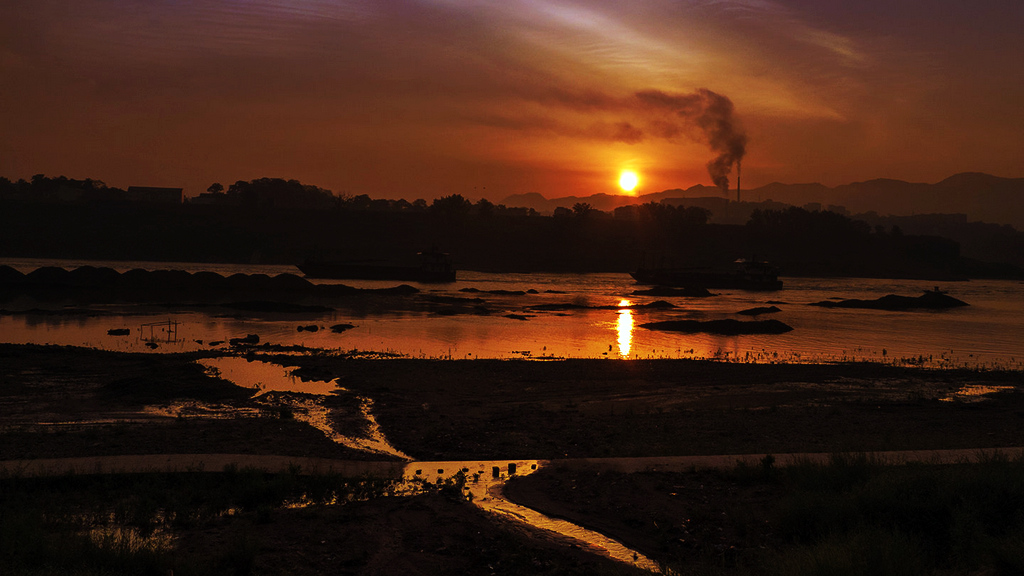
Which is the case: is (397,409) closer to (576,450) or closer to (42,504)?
(576,450)

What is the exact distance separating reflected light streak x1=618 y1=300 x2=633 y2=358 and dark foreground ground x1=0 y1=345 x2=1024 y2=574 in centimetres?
488

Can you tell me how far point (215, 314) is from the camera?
119 feet

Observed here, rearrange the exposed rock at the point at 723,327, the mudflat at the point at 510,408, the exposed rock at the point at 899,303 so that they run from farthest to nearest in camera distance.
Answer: the exposed rock at the point at 899,303
the exposed rock at the point at 723,327
the mudflat at the point at 510,408

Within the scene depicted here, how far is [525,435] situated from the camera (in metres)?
12.4

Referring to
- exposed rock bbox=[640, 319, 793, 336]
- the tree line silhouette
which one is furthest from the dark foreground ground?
the tree line silhouette

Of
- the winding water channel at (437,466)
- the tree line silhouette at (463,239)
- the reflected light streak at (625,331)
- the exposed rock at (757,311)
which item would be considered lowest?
the reflected light streak at (625,331)

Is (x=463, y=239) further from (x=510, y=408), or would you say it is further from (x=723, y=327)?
(x=510, y=408)

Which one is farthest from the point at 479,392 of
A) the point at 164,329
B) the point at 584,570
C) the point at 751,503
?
the point at 164,329

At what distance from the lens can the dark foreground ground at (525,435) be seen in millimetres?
7348

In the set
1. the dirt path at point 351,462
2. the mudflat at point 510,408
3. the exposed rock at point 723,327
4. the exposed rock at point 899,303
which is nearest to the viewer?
the dirt path at point 351,462

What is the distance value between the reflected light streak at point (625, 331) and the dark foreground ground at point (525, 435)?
488 cm

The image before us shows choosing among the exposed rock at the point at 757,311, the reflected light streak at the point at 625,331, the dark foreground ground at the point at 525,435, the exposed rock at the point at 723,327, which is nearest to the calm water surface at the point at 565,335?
the reflected light streak at the point at 625,331

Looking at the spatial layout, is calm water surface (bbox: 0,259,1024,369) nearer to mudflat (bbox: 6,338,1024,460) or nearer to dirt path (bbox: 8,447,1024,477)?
mudflat (bbox: 6,338,1024,460)

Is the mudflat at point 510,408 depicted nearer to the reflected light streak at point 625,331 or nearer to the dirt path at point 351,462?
the dirt path at point 351,462
